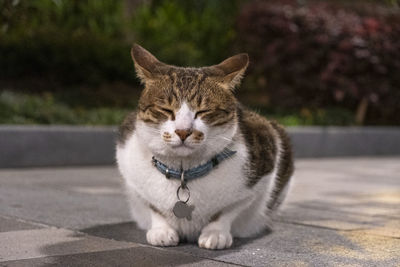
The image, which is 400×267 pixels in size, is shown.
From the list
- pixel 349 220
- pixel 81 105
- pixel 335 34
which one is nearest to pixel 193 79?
pixel 349 220

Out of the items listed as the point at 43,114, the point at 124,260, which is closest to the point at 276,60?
the point at 43,114

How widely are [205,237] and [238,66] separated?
883 millimetres

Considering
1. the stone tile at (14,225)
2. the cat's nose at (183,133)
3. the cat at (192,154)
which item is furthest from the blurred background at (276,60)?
the cat's nose at (183,133)

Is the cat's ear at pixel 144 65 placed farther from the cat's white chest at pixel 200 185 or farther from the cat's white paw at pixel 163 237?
the cat's white paw at pixel 163 237

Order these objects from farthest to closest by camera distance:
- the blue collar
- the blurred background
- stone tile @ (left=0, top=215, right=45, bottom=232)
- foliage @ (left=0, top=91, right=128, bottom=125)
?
1. the blurred background
2. foliage @ (left=0, top=91, right=128, bottom=125)
3. stone tile @ (left=0, top=215, right=45, bottom=232)
4. the blue collar

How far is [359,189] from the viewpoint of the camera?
6.59 meters

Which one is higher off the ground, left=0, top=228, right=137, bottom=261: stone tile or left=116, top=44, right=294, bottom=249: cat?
left=116, top=44, right=294, bottom=249: cat

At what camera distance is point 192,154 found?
3264 mm

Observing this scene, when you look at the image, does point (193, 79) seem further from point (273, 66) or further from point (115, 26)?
point (115, 26)

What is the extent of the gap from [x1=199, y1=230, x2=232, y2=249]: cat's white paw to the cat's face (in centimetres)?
44

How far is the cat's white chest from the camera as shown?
3406mm

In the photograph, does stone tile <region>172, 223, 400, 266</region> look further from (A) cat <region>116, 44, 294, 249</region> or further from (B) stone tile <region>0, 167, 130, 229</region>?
(B) stone tile <region>0, 167, 130, 229</region>

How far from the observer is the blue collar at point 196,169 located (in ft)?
11.1

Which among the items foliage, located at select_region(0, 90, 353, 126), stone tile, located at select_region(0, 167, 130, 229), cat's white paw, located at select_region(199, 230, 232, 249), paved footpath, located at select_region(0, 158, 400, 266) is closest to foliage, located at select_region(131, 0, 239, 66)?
foliage, located at select_region(0, 90, 353, 126)
